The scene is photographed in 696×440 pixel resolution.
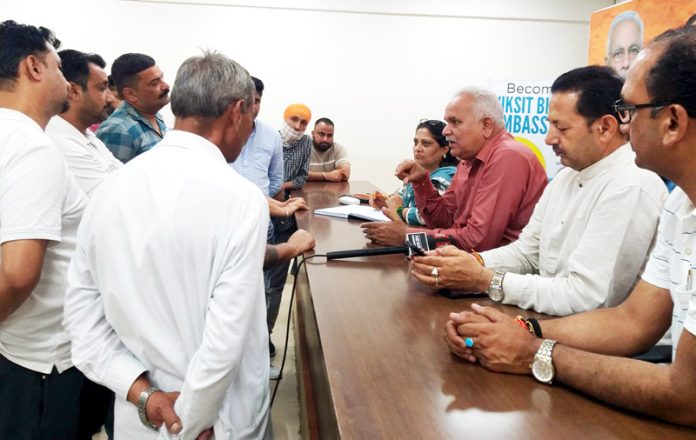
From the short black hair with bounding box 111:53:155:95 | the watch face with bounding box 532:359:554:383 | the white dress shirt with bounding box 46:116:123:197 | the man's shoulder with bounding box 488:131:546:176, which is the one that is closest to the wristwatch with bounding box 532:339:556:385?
the watch face with bounding box 532:359:554:383

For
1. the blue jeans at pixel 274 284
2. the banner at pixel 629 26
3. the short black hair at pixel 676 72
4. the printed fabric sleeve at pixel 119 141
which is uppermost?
the banner at pixel 629 26

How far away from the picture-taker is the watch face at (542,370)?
98 centimetres

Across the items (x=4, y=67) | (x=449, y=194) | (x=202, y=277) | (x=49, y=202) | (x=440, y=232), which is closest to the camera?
(x=202, y=277)

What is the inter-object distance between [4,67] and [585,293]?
169 cm

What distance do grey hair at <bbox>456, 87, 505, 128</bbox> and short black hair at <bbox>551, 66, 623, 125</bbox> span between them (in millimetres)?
610

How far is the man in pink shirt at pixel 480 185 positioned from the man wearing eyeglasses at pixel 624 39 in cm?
219

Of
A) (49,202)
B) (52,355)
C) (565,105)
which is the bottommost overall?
(52,355)

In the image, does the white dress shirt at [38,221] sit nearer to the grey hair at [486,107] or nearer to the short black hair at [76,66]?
the short black hair at [76,66]

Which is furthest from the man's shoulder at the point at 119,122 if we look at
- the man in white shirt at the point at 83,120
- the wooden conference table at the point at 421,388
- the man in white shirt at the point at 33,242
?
the wooden conference table at the point at 421,388

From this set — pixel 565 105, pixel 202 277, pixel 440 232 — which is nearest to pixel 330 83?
pixel 440 232

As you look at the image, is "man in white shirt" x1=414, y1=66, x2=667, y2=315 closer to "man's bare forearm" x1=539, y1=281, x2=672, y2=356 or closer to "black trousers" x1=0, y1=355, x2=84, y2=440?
"man's bare forearm" x1=539, y1=281, x2=672, y2=356

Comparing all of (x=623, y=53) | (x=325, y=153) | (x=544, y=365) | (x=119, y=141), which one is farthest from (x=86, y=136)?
(x=623, y=53)

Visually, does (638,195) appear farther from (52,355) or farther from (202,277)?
(52,355)

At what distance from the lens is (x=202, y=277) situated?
103cm
